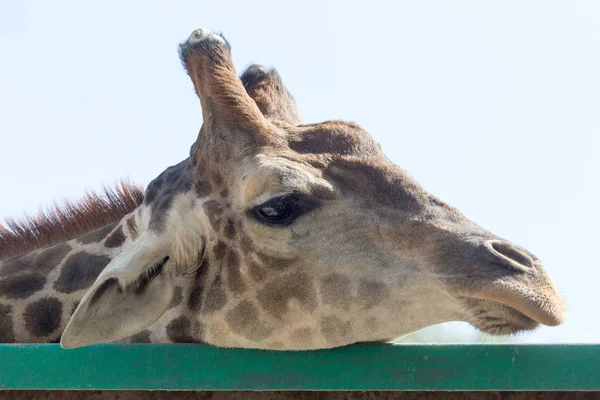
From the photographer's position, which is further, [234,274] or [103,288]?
[234,274]

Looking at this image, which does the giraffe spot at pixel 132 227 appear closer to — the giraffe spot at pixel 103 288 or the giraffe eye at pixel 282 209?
the giraffe spot at pixel 103 288

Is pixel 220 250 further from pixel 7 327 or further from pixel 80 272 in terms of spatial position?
pixel 7 327

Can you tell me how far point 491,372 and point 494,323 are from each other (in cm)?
39

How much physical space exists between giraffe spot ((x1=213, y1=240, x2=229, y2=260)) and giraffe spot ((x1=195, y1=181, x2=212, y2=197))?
272 millimetres

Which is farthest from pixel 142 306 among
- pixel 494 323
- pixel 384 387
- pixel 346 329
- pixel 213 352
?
pixel 494 323

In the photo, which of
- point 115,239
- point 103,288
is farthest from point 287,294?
point 115,239

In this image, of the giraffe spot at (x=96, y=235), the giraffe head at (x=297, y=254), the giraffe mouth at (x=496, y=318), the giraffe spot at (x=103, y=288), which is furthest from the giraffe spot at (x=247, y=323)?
the giraffe spot at (x=96, y=235)

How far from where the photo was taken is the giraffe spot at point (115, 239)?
423 centimetres

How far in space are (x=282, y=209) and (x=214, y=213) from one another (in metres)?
0.41

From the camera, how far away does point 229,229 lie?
11.6 feet

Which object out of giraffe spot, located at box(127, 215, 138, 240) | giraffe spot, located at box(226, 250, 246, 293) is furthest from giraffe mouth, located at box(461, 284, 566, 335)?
giraffe spot, located at box(127, 215, 138, 240)

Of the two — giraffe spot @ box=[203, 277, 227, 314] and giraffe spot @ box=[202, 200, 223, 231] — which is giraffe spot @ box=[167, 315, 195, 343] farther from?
giraffe spot @ box=[202, 200, 223, 231]

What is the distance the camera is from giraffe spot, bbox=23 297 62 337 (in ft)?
13.0

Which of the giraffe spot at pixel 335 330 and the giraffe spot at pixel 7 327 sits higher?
the giraffe spot at pixel 335 330
